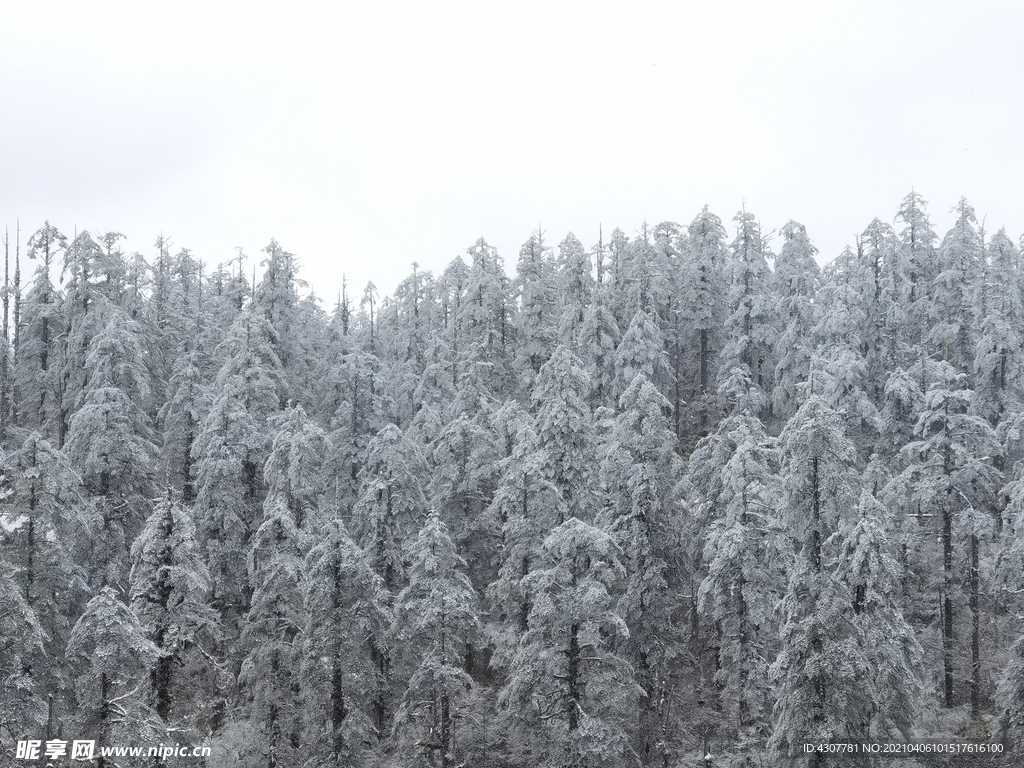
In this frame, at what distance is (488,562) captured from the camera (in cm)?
3162

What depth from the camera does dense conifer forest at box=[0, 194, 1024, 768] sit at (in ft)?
65.5

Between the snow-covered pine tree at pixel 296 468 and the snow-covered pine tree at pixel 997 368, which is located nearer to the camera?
the snow-covered pine tree at pixel 296 468

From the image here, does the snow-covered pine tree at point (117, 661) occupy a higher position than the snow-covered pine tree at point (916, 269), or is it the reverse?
the snow-covered pine tree at point (916, 269)

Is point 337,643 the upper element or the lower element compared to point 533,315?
lower

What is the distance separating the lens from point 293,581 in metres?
23.5

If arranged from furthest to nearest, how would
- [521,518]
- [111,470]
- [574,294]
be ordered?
[574,294] < [111,470] < [521,518]

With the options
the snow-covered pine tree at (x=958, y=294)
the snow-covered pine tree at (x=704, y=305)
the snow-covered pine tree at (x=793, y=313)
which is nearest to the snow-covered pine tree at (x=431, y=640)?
the snow-covered pine tree at (x=793, y=313)

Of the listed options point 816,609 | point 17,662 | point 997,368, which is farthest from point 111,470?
point 997,368

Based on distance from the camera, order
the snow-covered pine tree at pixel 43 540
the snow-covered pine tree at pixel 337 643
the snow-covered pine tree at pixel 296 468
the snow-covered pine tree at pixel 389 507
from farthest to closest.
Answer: the snow-covered pine tree at pixel 389 507, the snow-covered pine tree at pixel 296 468, the snow-covered pine tree at pixel 337 643, the snow-covered pine tree at pixel 43 540

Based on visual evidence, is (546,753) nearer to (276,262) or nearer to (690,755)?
(690,755)

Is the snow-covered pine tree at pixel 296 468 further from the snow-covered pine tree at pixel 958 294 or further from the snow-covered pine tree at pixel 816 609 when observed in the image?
the snow-covered pine tree at pixel 958 294

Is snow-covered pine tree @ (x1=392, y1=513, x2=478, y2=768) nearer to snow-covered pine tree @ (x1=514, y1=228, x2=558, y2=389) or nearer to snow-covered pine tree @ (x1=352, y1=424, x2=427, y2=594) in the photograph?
snow-covered pine tree @ (x1=352, y1=424, x2=427, y2=594)

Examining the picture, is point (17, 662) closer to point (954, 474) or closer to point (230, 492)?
point (230, 492)

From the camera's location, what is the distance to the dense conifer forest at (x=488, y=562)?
786 inches
